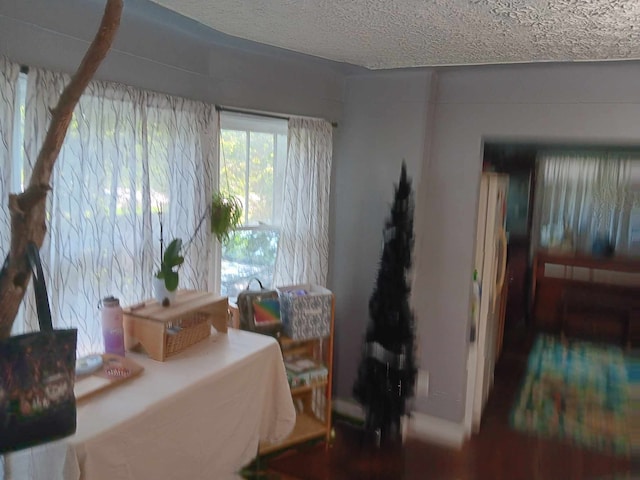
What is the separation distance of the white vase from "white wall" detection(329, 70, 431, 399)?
4.86ft

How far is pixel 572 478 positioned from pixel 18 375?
9.62 ft

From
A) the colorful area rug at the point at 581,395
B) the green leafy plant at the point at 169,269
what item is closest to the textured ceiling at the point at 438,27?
the green leafy plant at the point at 169,269

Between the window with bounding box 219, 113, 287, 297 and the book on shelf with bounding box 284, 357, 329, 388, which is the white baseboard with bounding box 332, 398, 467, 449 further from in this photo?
the window with bounding box 219, 113, 287, 297

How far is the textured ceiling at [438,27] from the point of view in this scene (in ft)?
5.38

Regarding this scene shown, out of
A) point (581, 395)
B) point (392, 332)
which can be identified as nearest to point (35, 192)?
point (392, 332)

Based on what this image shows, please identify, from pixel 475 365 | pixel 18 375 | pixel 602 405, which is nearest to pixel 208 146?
pixel 18 375

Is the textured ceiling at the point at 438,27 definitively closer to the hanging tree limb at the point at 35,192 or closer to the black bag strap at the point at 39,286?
the hanging tree limb at the point at 35,192

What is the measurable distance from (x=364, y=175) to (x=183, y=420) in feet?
6.57

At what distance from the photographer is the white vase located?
2.08m

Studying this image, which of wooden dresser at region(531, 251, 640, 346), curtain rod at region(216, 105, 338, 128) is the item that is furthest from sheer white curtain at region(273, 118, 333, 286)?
wooden dresser at region(531, 251, 640, 346)

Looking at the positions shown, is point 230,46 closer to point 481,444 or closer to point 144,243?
point 144,243

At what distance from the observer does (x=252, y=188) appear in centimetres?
293

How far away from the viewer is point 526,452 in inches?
125

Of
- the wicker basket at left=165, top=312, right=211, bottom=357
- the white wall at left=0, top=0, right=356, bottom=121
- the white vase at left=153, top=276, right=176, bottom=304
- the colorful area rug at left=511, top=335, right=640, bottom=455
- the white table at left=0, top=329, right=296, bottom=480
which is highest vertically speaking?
the white wall at left=0, top=0, right=356, bottom=121
